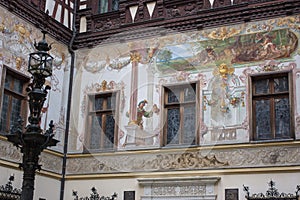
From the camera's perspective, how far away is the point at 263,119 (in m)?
10.7

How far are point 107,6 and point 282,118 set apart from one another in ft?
17.4

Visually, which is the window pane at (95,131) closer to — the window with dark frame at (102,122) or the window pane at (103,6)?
the window with dark frame at (102,122)

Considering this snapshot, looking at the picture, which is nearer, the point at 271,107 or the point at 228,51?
the point at 271,107

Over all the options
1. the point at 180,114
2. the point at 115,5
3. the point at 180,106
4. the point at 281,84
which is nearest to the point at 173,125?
the point at 180,114

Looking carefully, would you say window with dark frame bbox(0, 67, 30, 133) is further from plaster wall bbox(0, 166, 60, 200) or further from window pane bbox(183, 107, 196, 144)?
window pane bbox(183, 107, 196, 144)

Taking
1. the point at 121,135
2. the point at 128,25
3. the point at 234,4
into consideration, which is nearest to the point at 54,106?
the point at 121,135

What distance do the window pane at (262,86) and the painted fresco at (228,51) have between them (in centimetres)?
44

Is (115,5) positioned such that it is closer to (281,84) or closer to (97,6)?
(97,6)

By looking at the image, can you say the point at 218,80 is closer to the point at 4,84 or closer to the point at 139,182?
the point at 139,182

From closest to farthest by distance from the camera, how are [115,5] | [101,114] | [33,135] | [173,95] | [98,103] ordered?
[33,135]
[173,95]
[101,114]
[98,103]
[115,5]

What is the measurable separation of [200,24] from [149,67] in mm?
1479

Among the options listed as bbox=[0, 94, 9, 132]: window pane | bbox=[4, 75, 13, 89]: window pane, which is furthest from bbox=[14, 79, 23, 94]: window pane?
bbox=[0, 94, 9, 132]: window pane

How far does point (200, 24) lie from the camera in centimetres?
1177

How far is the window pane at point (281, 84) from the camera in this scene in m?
10.7
